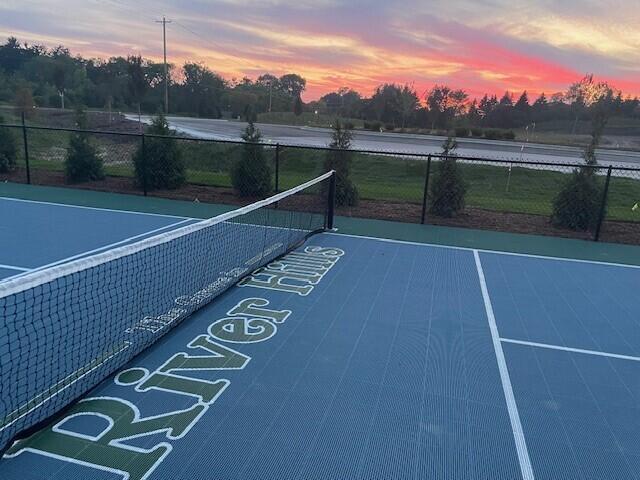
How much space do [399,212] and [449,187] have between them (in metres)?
1.30

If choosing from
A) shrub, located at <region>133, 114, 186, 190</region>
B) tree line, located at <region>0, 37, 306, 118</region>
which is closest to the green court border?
shrub, located at <region>133, 114, 186, 190</region>

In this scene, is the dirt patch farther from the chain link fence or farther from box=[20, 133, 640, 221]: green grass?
box=[20, 133, 640, 221]: green grass

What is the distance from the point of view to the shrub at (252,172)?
40.6 feet

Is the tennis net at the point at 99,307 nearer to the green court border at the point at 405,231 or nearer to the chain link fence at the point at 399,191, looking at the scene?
the green court border at the point at 405,231

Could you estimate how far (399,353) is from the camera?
190 inches

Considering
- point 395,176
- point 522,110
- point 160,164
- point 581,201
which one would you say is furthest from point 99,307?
point 522,110

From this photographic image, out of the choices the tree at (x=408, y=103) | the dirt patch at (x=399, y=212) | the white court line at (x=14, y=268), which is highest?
the tree at (x=408, y=103)

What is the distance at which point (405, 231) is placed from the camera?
1013 centimetres

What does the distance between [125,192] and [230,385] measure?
9.96m

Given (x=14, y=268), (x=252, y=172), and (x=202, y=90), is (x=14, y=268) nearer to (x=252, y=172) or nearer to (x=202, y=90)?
(x=252, y=172)

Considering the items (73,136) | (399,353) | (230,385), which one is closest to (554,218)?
(399,353)

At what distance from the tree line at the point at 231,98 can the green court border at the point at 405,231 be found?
2071 cm

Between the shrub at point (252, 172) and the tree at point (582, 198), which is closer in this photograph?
the tree at point (582, 198)

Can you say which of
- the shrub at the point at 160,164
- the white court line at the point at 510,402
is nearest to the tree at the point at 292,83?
the shrub at the point at 160,164
